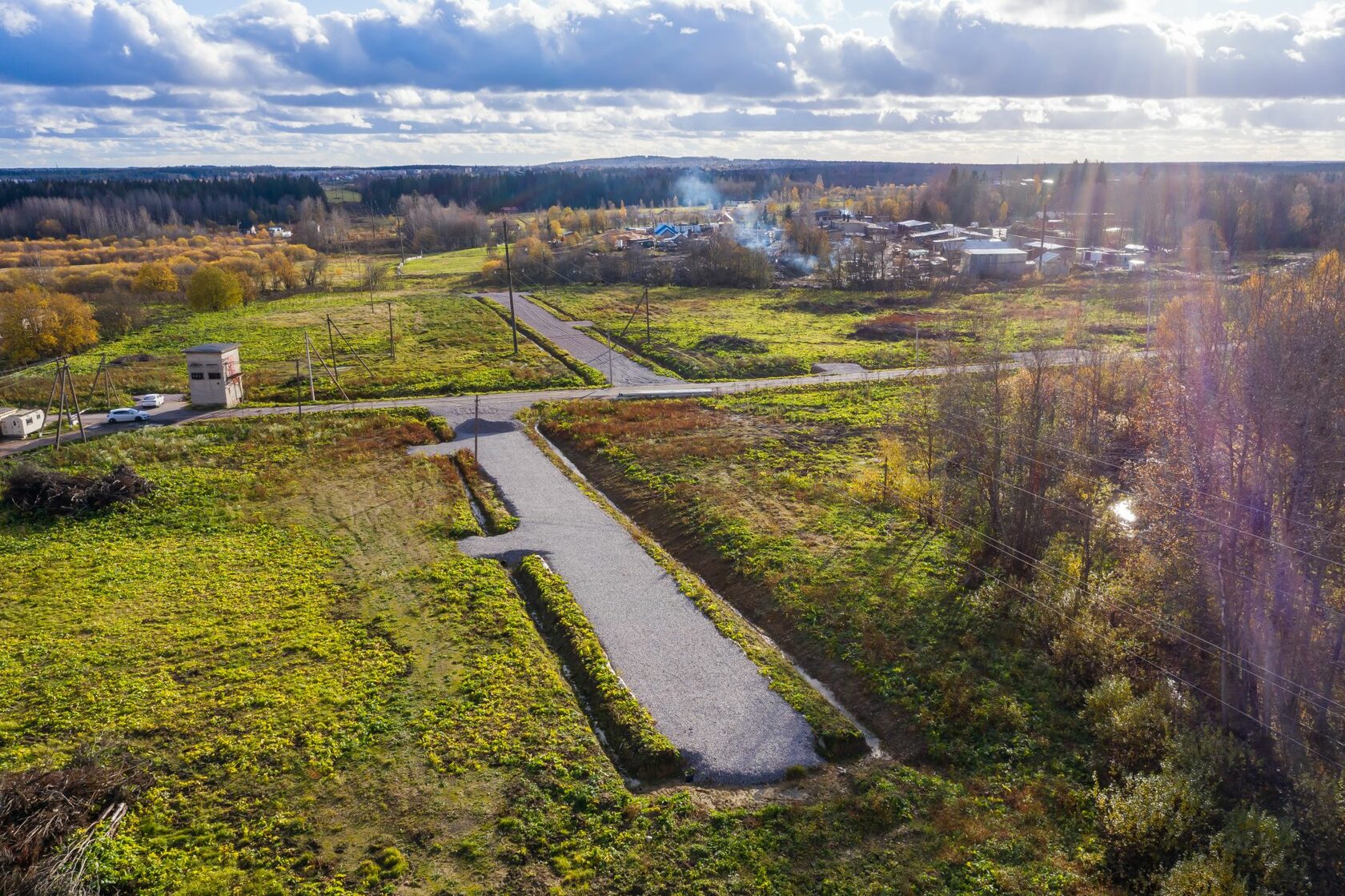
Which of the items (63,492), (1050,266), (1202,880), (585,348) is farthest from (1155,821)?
(1050,266)

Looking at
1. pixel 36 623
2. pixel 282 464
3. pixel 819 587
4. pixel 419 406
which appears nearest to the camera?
pixel 36 623

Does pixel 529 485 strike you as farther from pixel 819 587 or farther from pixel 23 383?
pixel 23 383

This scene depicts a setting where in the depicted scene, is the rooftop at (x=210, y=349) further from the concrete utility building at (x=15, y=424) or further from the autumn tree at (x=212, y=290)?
the autumn tree at (x=212, y=290)

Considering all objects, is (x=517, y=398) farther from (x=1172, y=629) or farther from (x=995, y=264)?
(x=995, y=264)

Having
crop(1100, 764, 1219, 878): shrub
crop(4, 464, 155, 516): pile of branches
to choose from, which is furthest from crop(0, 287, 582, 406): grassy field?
crop(1100, 764, 1219, 878): shrub

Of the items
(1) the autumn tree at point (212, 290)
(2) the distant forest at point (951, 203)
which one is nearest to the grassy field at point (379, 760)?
(1) the autumn tree at point (212, 290)

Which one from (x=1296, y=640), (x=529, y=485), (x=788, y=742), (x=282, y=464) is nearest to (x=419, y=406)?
(x=282, y=464)
